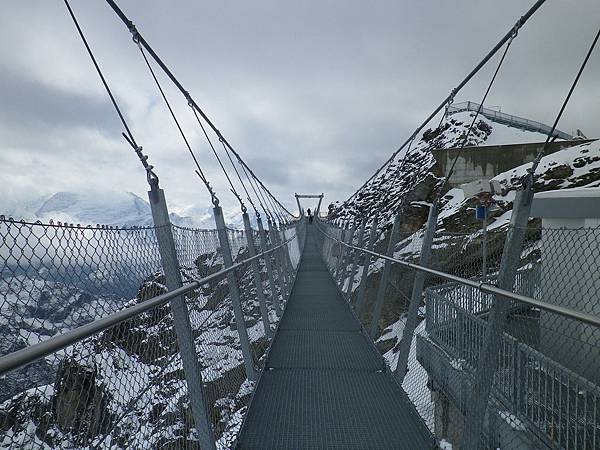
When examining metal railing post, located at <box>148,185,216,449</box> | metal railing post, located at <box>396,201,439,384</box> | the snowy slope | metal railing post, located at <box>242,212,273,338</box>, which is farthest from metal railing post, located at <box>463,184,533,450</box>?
the snowy slope

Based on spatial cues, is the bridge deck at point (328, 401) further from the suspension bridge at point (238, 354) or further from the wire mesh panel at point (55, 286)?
the wire mesh panel at point (55, 286)

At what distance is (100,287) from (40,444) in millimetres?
597

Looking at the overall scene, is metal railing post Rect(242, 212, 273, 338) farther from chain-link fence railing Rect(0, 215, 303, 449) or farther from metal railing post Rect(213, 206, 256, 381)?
chain-link fence railing Rect(0, 215, 303, 449)

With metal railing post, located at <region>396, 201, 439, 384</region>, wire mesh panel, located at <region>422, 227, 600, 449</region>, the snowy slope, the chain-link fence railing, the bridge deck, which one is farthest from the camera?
the snowy slope

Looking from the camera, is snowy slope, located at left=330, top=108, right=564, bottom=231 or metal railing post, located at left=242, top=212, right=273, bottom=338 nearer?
metal railing post, located at left=242, top=212, right=273, bottom=338

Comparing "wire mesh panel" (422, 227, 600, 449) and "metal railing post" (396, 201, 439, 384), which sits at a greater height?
"metal railing post" (396, 201, 439, 384)

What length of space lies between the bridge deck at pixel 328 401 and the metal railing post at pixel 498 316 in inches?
19.0

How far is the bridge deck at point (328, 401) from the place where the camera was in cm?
238

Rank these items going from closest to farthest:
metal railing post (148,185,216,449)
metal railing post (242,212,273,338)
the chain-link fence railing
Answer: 1. the chain-link fence railing
2. metal railing post (148,185,216,449)
3. metal railing post (242,212,273,338)

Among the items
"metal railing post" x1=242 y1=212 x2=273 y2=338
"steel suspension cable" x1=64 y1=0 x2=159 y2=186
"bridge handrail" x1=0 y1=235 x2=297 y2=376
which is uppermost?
"steel suspension cable" x1=64 y1=0 x2=159 y2=186

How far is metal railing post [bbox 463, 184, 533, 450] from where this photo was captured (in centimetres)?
180

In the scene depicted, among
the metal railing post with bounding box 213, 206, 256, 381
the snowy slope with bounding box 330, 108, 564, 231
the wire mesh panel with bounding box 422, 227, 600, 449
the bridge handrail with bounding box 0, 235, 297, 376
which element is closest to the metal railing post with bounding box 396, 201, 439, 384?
the wire mesh panel with bounding box 422, 227, 600, 449

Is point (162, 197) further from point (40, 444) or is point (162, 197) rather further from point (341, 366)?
point (341, 366)

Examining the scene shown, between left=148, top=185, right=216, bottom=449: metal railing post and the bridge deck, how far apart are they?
57 centimetres
